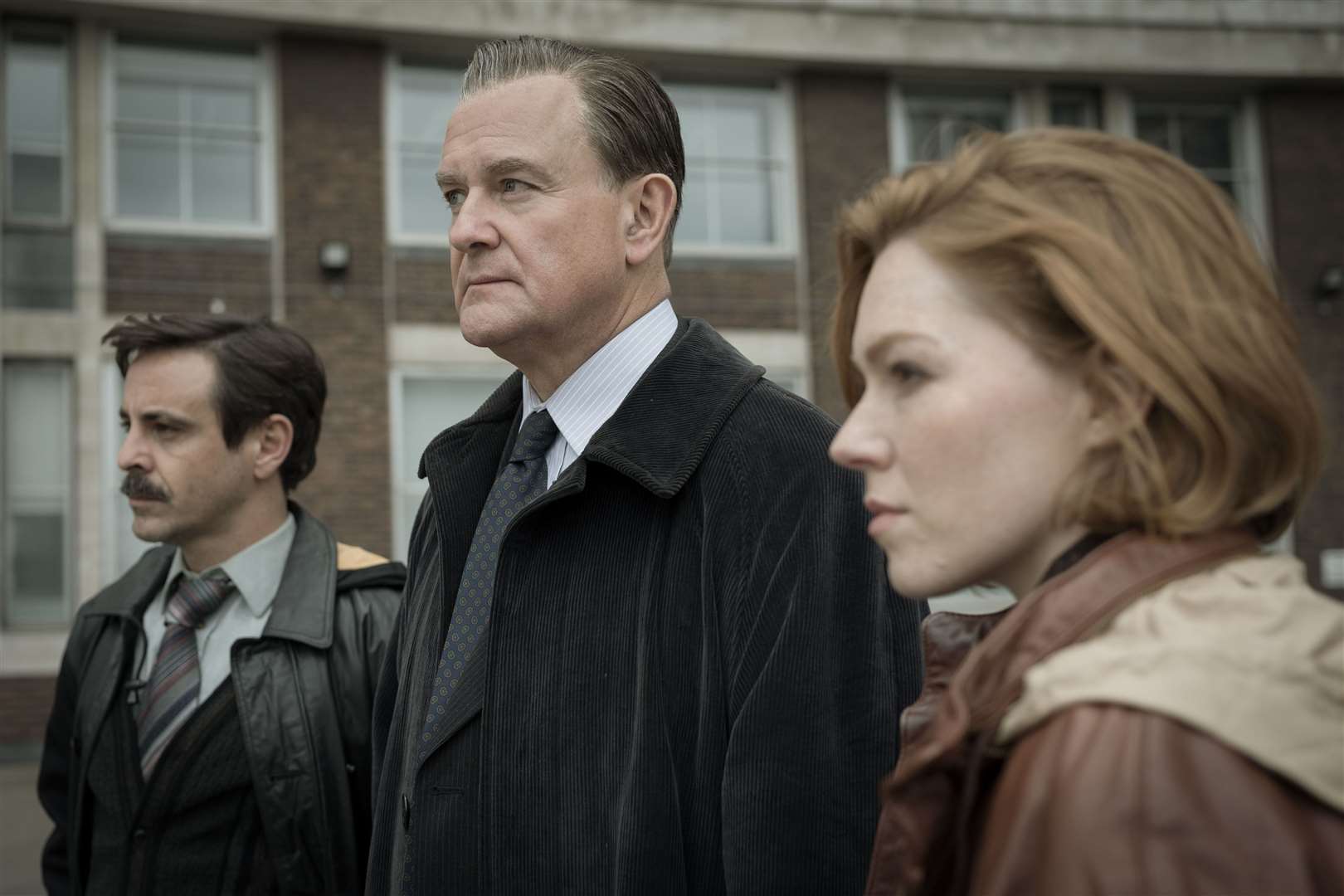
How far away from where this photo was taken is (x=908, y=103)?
13.8 m

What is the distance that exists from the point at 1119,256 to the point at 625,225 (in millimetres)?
1253

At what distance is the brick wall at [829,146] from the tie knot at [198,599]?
32.9 feet

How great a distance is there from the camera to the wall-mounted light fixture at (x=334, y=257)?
11.6 m

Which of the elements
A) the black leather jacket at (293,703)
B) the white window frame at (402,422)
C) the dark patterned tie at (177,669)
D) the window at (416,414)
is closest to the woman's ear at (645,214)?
the black leather jacket at (293,703)

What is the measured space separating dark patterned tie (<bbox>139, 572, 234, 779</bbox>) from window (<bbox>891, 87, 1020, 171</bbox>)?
37.2 feet

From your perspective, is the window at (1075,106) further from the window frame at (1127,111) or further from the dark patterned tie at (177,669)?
the dark patterned tie at (177,669)

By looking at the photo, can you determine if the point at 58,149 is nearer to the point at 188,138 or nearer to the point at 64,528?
the point at 188,138

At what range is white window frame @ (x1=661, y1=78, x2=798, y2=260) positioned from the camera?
516 inches

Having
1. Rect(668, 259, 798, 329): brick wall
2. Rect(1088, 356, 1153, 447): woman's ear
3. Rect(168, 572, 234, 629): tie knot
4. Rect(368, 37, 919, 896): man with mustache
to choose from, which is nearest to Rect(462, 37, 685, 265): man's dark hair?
Rect(368, 37, 919, 896): man with mustache

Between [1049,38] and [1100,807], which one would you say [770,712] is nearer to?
[1100,807]

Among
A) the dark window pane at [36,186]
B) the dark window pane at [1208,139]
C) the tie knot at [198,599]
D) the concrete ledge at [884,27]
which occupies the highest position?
the concrete ledge at [884,27]

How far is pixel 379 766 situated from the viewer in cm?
255

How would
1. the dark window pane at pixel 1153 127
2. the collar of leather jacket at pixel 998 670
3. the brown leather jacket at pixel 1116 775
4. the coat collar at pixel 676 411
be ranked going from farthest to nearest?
the dark window pane at pixel 1153 127
the coat collar at pixel 676 411
the collar of leather jacket at pixel 998 670
the brown leather jacket at pixel 1116 775

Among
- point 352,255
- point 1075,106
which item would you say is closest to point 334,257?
point 352,255
